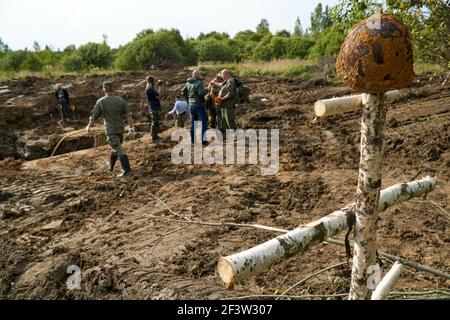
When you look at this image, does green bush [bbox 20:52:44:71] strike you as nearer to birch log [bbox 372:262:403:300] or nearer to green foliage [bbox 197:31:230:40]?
green foliage [bbox 197:31:230:40]

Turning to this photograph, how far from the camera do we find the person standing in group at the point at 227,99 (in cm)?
861

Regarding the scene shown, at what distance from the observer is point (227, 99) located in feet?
28.5

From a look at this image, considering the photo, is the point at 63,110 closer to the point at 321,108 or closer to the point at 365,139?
the point at 321,108

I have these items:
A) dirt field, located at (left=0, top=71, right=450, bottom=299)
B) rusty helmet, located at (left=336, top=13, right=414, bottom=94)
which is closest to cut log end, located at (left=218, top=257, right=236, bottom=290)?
rusty helmet, located at (left=336, top=13, right=414, bottom=94)

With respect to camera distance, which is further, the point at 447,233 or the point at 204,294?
the point at 447,233

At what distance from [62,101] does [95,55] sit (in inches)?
950

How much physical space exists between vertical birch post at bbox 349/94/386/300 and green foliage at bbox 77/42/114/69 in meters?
37.0

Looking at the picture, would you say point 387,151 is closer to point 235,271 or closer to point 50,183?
point 50,183

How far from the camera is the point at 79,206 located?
6.20m

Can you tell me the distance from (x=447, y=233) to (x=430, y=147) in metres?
3.01

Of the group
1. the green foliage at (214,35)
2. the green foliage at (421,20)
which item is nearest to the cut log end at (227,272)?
the green foliage at (421,20)

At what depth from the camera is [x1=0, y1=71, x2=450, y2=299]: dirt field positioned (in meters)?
3.94
